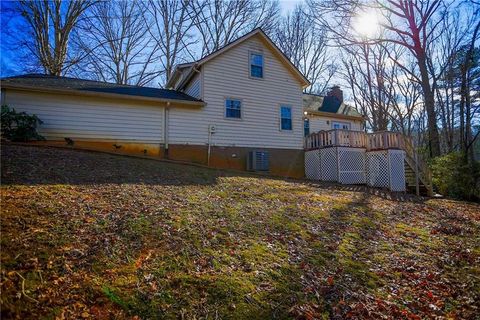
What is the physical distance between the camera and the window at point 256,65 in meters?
15.4

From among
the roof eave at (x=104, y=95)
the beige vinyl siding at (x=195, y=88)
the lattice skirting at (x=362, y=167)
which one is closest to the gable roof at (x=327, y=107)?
the lattice skirting at (x=362, y=167)

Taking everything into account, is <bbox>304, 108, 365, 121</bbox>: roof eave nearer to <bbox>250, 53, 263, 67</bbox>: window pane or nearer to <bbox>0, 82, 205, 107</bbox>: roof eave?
<bbox>250, 53, 263, 67</bbox>: window pane

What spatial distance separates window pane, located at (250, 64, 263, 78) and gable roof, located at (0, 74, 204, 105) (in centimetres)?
341

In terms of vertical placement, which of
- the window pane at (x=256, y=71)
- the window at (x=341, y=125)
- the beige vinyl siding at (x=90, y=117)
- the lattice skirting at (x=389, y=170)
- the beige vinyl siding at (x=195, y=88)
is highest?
the window pane at (x=256, y=71)

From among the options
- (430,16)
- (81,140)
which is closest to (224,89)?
(81,140)

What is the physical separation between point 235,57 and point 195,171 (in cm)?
721

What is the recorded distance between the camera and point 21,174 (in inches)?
253

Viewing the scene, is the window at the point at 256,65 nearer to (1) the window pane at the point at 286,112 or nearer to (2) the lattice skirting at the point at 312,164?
(1) the window pane at the point at 286,112

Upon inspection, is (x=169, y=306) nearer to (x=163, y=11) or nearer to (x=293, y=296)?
(x=293, y=296)

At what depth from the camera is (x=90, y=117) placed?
11.9 m

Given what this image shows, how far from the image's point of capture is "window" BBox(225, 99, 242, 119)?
14.5 meters

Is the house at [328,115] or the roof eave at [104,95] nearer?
the roof eave at [104,95]

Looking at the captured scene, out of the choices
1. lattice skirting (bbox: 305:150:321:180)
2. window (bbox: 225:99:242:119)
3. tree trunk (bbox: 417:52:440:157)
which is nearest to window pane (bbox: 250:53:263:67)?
window (bbox: 225:99:242:119)

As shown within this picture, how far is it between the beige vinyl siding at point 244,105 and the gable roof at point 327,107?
3.21 m
